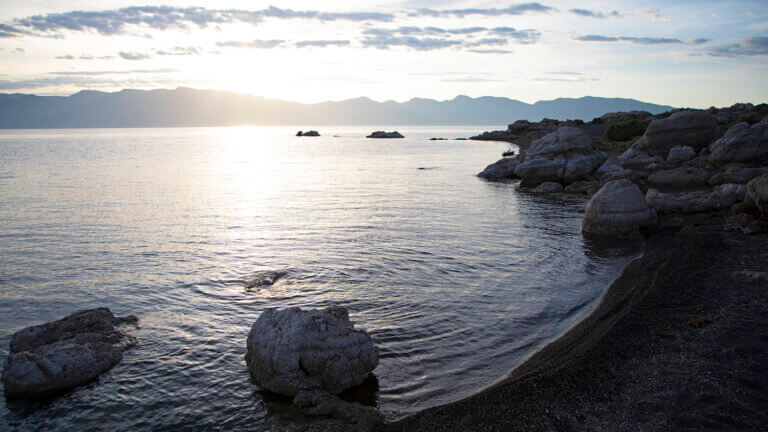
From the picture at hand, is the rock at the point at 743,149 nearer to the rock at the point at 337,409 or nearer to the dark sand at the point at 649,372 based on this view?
the dark sand at the point at 649,372

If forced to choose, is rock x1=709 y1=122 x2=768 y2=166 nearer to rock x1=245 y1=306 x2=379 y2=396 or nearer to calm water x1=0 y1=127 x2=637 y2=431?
calm water x1=0 y1=127 x2=637 y2=431

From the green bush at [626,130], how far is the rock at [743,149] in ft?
112

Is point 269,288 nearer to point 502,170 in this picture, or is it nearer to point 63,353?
point 63,353

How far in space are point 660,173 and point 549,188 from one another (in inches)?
327

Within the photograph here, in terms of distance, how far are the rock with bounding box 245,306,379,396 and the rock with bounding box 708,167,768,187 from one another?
1187 inches

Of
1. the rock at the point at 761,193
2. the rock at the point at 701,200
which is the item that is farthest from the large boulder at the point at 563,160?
the rock at the point at 761,193

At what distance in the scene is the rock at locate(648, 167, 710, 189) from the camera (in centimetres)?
3434

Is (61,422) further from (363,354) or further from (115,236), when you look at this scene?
(115,236)

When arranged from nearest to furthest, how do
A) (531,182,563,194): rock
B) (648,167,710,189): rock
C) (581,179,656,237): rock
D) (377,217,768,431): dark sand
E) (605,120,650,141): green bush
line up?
(377,217,768,431): dark sand → (581,179,656,237): rock → (648,167,710,189): rock → (531,182,563,194): rock → (605,120,650,141): green bush

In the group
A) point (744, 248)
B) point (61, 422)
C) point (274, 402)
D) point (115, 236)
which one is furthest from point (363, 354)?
point (115, 236)

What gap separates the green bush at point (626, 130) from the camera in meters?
69.6

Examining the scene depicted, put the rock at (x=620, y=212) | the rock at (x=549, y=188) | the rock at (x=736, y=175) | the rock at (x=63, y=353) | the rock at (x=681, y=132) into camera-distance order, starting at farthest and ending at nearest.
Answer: the rock at (x=681, y=132), the rock at (x=549, y=188), the rock at (x=736, y=175), the rock at (x=620, y=212), the rock at (x=63, y=353)

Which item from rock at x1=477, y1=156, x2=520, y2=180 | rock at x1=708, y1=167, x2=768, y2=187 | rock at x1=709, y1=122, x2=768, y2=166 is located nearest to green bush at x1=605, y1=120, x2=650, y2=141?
rock at x1=477, y1=156, x2=520, y2=180

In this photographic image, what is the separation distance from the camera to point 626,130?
70.0 m
